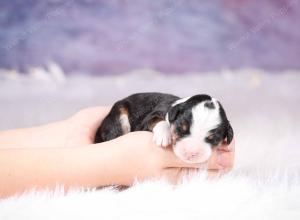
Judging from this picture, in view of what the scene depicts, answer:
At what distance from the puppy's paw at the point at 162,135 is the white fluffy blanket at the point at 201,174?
0.19 m

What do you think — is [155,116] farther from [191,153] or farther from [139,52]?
[139,52]

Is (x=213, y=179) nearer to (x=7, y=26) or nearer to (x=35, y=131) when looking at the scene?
(x=35, y=131)

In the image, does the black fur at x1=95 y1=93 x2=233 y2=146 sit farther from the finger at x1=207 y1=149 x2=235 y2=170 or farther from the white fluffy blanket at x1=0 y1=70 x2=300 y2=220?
the white fluffy blanket at x1=0 y1=70 x2=300 y2=220

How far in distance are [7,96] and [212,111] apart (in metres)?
2.07

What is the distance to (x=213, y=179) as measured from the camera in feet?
9.27

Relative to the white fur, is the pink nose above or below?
below

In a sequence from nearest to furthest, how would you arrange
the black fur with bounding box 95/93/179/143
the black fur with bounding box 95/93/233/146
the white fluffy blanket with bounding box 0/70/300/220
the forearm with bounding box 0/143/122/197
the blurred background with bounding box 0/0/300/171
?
1. the white fluffy blanket with bounding box 0/70/300/220
2. the forearm with bounding box 0/143/122/197
3. the black fur with bounding box 95/93/233/146
4. the black fur with bounding box 95/93/179/143
5. the blurred background with bounding box 0/0/300/171

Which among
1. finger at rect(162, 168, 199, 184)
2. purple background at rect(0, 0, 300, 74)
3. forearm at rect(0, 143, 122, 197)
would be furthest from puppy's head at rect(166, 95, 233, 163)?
purple background at rect(0, 0, 300, 74)

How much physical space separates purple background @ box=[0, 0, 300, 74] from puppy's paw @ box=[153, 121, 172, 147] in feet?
5.59

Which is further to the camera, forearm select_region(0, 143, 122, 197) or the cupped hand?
the cupped hand

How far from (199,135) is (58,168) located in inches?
24.3

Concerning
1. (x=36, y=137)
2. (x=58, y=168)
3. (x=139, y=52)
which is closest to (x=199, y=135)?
(x=58, y=168)

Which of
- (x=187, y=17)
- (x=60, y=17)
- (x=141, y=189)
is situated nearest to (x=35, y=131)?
(x=141, y=189)

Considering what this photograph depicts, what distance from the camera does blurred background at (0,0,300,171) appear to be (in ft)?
14.5
